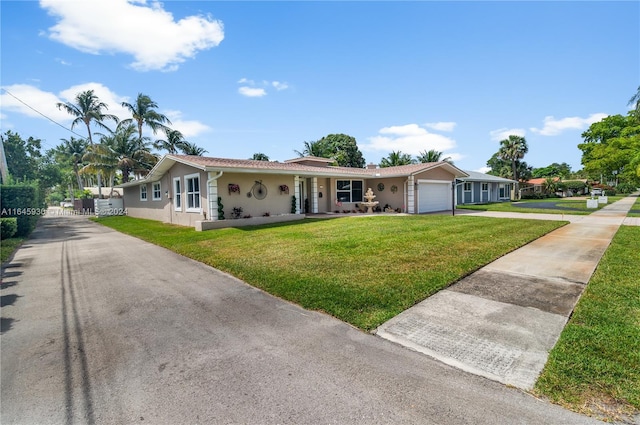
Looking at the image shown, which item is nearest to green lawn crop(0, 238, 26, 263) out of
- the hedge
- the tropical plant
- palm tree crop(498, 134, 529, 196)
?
the hedge

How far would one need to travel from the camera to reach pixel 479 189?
29.2m

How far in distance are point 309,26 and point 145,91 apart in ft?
84.6

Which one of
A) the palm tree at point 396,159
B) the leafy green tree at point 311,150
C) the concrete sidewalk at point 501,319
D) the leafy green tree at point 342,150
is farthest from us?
the leafy green tree at point 342,150

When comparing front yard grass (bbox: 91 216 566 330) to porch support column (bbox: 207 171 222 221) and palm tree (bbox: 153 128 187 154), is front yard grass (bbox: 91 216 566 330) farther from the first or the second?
palm tree (bbox: 153 128 187 154)

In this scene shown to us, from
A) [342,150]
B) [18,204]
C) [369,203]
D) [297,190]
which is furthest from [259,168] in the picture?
[342,150]

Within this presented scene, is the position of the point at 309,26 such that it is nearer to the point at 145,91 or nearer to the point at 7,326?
the point at 7,326

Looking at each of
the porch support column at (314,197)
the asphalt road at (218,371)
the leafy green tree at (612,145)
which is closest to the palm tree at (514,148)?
the leafy green tree at (612,145)

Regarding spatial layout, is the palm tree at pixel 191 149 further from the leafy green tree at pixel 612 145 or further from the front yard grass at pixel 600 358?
the leafy green tree at pixel 612 145

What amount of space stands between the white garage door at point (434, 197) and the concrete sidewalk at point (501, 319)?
513 inches

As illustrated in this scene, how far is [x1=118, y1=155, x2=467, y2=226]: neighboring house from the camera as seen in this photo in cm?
1348

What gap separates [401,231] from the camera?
33.9 feet

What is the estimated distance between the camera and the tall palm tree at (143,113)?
30.6m

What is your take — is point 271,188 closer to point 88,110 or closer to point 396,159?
point 396,159

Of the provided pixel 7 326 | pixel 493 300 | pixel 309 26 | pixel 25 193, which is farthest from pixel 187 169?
pixel 493 300
